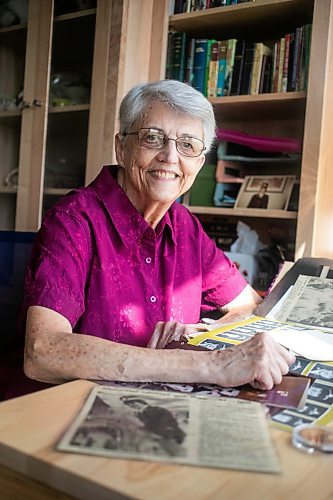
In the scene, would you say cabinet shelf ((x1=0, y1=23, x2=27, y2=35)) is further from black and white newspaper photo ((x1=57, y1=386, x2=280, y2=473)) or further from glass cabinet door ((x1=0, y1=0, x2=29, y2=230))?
black and white newspaper photo ((x1=57, y1=386, x2=280, y2=473))

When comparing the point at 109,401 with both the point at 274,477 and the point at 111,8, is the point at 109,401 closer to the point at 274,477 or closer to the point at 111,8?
the point at 274,477

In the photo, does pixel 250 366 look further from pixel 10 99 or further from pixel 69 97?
pixel 10 99

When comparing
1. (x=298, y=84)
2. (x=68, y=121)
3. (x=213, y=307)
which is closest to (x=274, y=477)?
(x=213, y=307)

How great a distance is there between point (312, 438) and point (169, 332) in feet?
1.54

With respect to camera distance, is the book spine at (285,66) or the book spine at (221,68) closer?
the book spine at (285,66)

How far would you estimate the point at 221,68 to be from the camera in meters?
2.04

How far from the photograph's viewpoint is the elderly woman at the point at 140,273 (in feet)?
2.67

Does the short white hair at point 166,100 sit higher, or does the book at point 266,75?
the book at point 266,75

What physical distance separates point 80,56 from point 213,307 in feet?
3.91

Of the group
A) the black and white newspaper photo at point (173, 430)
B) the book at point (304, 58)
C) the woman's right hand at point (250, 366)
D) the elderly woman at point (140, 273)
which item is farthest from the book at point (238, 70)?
the black and white newspaper photo at point (173, 430)

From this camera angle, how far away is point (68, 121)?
2.17m

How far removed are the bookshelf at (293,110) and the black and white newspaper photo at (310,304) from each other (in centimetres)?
43

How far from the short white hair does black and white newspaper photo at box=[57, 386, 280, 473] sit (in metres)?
0.79

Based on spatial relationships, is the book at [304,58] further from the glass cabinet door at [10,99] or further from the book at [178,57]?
the glass cabinet door at [10,99]
